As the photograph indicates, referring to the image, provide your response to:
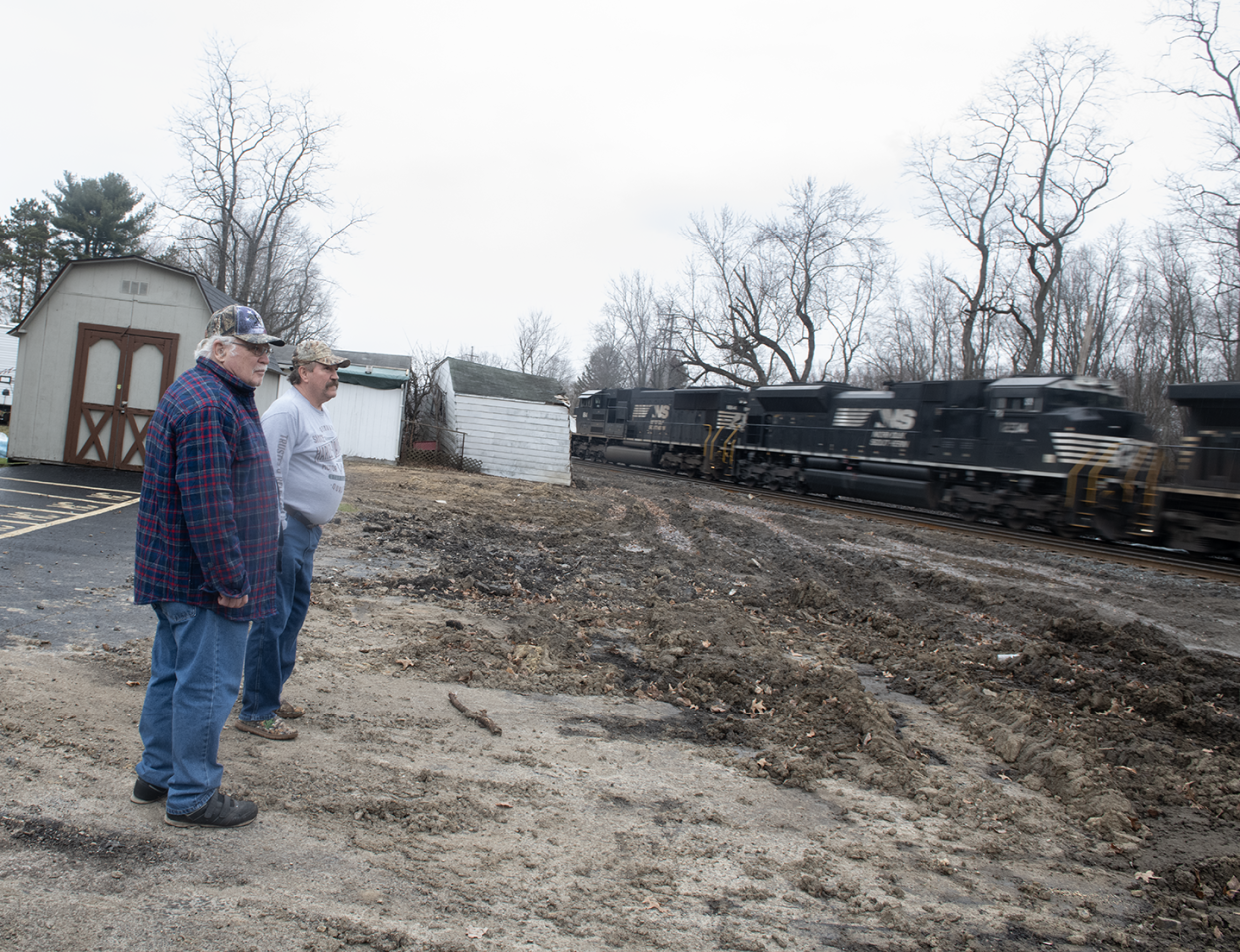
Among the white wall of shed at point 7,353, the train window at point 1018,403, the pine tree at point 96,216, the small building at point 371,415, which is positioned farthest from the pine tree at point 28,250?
the train window at point 1018,403

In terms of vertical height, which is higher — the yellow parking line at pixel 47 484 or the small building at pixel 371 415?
the small building at pixel 371 415

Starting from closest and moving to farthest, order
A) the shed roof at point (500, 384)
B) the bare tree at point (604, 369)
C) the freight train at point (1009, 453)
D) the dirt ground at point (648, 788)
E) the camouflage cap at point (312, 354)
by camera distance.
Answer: the dirt ground at point (648, 788) → the camouflage cap at point (312, 354) → the freight train at point (1009, 453) → the shed roof at point (500, 384) → the bare tree at point (604, 369)

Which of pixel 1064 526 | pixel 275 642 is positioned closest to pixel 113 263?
pixel 275 642

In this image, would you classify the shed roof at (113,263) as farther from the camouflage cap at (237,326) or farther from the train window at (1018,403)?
the train window at (1018,403)

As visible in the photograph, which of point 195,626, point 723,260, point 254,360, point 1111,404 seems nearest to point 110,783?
point 195,626

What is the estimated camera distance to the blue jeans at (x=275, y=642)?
12.9 feet

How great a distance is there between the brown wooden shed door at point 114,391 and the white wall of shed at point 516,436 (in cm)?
1089

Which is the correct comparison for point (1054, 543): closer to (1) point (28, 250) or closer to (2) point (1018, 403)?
(2) point (1018, 403)

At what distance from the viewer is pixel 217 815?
119 inches

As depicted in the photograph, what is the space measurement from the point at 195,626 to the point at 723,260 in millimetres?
47966

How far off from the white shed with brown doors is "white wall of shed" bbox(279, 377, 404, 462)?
949 centimetres

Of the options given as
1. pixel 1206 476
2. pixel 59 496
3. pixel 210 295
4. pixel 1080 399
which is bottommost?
pixel 59 496

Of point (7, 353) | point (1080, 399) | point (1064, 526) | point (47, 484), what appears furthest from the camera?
point (7, 353)

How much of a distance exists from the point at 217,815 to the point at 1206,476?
1670cm
